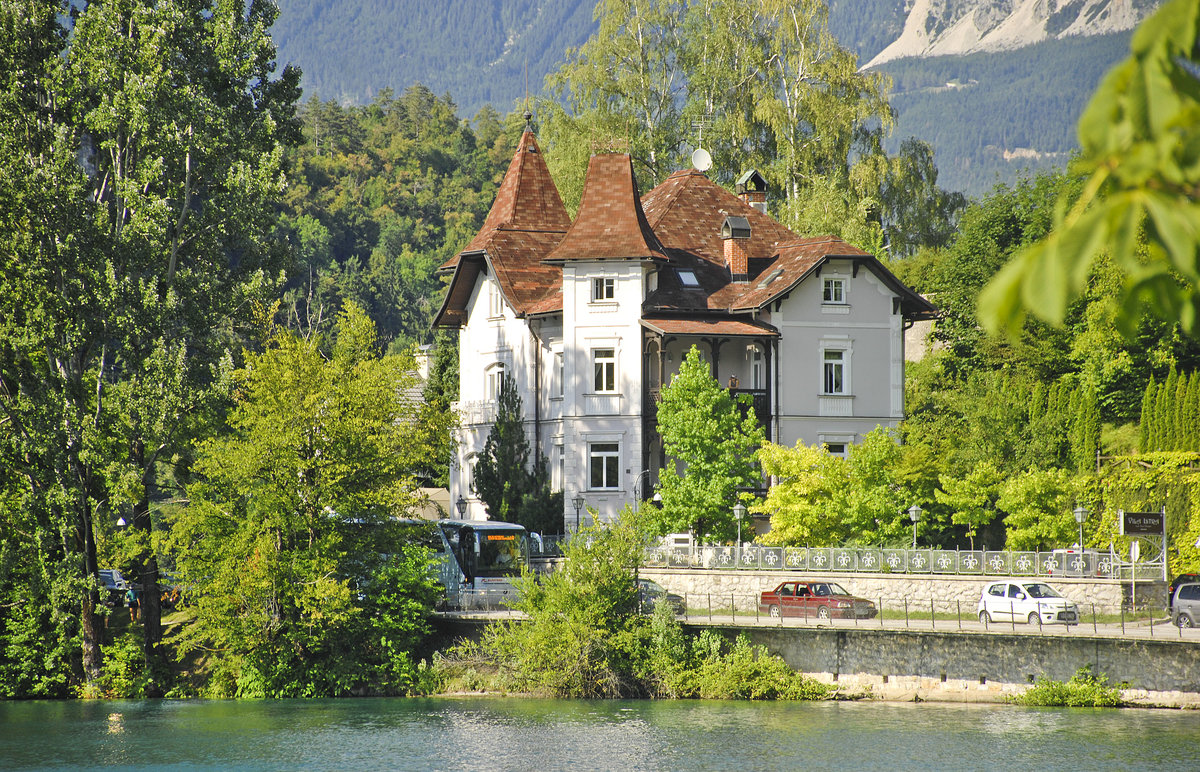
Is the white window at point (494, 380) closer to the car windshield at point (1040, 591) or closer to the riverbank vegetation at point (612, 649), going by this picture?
the riverbank vegetation at point (612, 649)

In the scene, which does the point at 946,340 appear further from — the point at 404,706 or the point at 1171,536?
the point at 404,706

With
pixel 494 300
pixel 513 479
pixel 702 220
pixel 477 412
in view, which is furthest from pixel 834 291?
pixel 477 412

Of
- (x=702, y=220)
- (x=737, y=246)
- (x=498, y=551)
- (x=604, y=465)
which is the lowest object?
(x=498, y=551)

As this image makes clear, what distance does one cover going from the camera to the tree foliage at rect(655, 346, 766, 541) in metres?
38.3

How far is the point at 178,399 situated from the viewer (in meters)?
31.7

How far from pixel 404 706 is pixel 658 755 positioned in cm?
879

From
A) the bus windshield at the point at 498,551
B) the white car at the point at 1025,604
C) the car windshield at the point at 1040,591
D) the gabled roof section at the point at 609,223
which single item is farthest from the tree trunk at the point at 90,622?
the car windshield at the point at 1040,591

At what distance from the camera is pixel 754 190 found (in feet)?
169

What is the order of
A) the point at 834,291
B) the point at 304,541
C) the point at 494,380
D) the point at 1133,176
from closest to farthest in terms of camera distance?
the point at 1133,176 → the point at 304,541 → the point at 834,291 → the point at 494,380

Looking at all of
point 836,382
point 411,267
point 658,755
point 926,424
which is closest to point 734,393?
point 836,382

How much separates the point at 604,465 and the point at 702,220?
1091 cm

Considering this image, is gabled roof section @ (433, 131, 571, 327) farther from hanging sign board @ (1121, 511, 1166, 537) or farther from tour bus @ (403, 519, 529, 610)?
hanging sign board @ (1121, 511, 1166, 537)

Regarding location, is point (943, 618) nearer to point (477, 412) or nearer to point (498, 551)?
point (498, 551)

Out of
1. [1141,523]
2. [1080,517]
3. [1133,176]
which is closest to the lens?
[1133,176]
